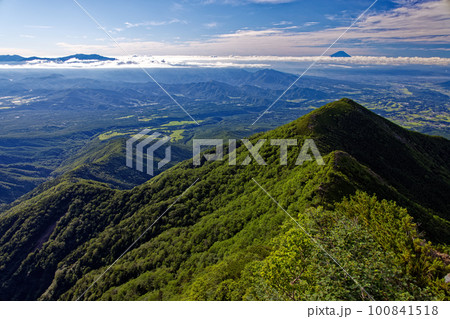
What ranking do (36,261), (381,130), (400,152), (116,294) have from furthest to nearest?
(36,261)
(381,130)
(400,152)
(116,294)

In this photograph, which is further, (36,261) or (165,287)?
(36,261)

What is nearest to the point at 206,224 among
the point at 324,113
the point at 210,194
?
the point at 210,194

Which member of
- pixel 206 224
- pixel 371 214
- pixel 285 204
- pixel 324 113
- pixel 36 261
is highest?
pixel 324 113

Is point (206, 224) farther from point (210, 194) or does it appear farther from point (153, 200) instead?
point (153, 200)

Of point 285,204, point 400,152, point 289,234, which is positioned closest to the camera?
point 289,234

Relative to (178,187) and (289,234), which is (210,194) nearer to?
(178,187)

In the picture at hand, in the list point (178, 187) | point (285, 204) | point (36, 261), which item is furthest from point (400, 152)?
point (36, 261)

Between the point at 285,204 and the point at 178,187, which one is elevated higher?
the point at 285,204
